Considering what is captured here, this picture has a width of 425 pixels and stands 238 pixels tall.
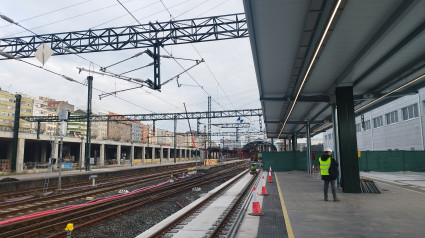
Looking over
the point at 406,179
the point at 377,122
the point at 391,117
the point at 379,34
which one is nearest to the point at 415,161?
the point at 406,179

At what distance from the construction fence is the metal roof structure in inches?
486

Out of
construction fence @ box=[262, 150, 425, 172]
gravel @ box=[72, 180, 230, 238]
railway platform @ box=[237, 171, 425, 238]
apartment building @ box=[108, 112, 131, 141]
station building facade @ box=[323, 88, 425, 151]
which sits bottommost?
gravel @ box=[72, 180, 230, 238]

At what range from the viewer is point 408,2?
23.4ft

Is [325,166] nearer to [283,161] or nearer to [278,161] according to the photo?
[278,161]

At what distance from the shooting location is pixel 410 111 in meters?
31.3

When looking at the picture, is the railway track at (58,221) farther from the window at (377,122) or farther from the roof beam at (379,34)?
the window at (377,122)

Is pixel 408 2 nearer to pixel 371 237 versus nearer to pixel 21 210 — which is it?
pixel 371 237

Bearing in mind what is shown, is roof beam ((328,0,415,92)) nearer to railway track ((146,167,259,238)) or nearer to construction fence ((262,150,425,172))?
railway track ((146,167,259,238))

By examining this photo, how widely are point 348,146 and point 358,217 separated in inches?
241

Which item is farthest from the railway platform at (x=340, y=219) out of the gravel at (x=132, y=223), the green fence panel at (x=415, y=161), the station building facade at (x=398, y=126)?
the station building facade at (x=398, y=126)

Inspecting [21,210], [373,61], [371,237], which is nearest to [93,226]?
[21,210]

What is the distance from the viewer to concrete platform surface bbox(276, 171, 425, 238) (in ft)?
20.8

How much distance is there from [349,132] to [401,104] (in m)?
25.0

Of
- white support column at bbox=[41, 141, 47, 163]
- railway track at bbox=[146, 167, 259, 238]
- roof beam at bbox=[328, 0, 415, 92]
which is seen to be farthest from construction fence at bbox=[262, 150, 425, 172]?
white support column at bbox=[41, 141, 47, 163]
